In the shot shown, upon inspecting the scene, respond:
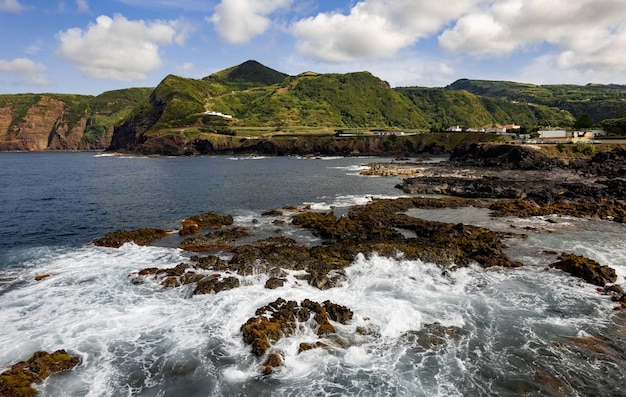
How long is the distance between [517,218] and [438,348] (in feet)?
110

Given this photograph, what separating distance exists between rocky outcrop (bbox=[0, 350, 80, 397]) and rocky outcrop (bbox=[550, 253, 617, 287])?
112ft

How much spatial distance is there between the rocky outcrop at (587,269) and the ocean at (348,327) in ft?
2.76

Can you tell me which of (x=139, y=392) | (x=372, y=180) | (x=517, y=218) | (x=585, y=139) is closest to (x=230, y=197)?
(x=372, y=180)

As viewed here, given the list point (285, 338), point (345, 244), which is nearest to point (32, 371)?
point (285, 338)

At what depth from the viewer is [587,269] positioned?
27688 mm

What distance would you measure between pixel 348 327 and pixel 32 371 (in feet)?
52.8

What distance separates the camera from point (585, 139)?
107 m

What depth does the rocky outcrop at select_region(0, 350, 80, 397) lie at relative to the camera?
622 inches

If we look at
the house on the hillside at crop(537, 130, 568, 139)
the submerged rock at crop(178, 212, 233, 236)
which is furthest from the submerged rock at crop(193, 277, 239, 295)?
the house on the hillside at crop(537, 130, 568, 139)

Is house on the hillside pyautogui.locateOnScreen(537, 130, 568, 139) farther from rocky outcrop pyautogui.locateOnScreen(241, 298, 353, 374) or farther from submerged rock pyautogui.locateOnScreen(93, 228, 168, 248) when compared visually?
rocky outcrop pyautogui.locateOnScreen(241, 298, 353, 374)

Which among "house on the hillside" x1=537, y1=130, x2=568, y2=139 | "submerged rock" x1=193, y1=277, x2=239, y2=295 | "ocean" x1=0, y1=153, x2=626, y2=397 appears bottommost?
"ocean" x1=0, y1=153, x2=626, y2=397

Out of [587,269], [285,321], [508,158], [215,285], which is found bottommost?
[285,321]

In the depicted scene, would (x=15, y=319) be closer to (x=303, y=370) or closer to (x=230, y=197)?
(x=303, y=370)

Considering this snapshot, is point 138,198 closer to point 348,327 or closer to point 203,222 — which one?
point 203,222
